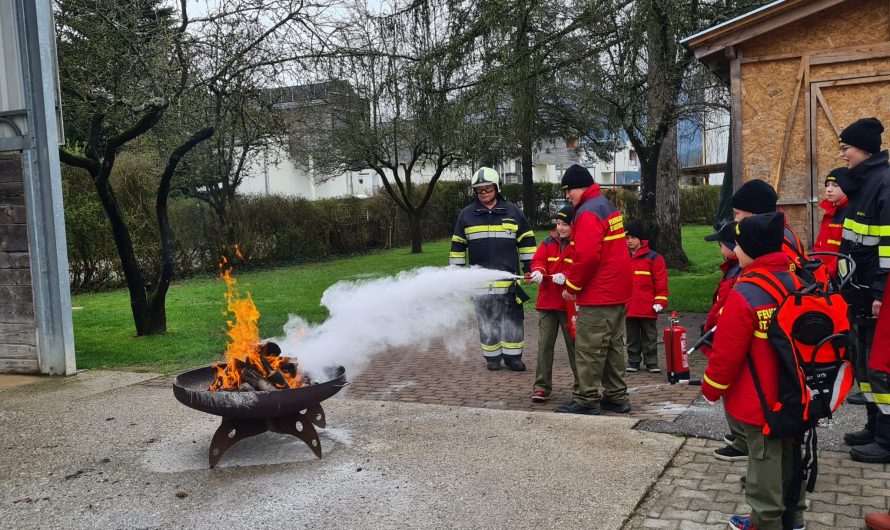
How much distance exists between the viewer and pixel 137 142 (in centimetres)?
1383

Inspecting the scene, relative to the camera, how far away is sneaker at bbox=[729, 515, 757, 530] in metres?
3.79

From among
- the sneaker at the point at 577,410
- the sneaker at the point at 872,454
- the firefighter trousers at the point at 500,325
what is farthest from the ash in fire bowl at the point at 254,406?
the sneaker at the point at 872,454

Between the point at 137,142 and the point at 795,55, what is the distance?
11253 mm

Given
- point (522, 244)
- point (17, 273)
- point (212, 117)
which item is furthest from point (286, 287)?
point (522, 244)

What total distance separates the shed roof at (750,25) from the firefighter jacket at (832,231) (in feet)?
9.97

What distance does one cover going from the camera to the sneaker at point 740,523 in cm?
379

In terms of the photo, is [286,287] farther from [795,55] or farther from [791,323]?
[791,323]

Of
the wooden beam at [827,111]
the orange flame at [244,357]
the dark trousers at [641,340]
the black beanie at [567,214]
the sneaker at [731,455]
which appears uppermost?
the wooden beam at [827,111]

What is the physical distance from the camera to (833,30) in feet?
26.6

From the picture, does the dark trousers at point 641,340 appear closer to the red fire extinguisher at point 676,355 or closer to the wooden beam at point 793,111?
the red fire extinguisher at point 676,355

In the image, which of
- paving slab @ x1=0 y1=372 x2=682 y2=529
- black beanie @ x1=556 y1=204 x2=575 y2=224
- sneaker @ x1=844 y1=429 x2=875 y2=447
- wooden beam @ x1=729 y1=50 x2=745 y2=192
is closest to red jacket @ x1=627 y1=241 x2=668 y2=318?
wooden beam @ x1=729 y1=50 x2=745 y2=192

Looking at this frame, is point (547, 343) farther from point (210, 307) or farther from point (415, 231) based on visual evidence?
point (415, 231)

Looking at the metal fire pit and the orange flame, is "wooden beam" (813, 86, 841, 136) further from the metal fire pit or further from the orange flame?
the orange flame

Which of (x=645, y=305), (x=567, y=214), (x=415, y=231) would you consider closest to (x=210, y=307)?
(x=645, y=305)
